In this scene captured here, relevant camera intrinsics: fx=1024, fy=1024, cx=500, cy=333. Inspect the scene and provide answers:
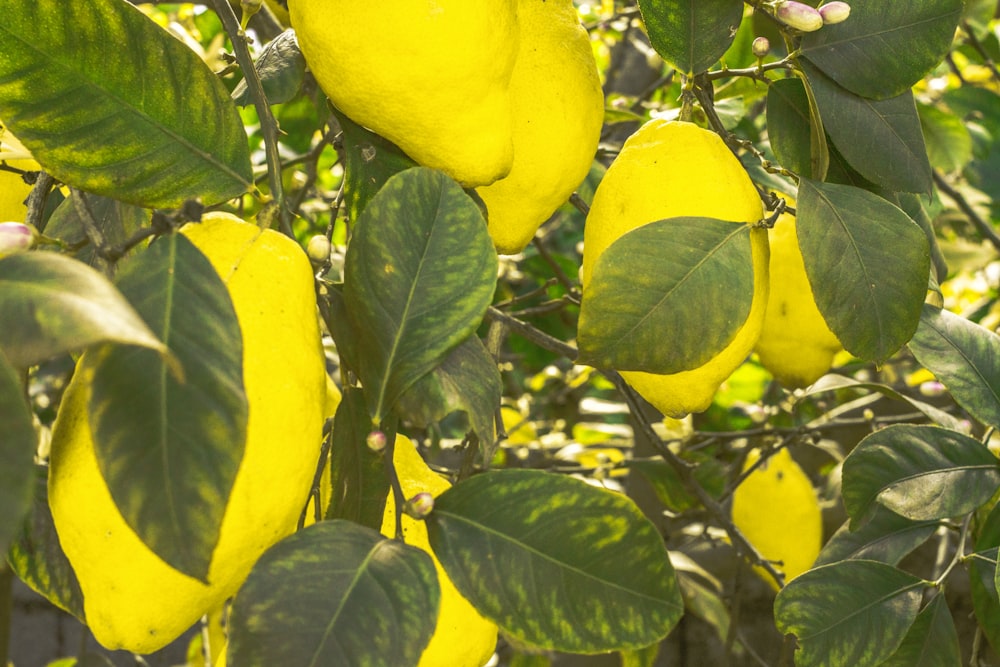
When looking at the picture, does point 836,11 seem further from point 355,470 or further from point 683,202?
point 355,470

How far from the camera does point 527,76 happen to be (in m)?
0.63

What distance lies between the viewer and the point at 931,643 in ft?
2.44

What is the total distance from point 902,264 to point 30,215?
0.49 m

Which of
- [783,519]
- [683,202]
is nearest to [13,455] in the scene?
[683,202]

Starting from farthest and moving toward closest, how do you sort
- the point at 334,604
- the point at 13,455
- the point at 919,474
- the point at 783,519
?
1. the point at 783,519
2. the point at 919,474
3. the point at 334,604
4. the point at 13,455

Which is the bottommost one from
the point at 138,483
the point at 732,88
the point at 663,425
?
the point at 663,425

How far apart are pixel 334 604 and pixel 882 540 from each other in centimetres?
56

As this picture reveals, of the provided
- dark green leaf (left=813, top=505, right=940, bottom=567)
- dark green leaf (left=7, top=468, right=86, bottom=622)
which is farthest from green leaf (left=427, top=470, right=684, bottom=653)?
dark green leaf (left=813, top=505, right=940, bottom=567)

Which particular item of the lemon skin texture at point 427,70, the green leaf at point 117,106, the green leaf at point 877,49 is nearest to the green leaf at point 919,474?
the green leaf at point 877,49

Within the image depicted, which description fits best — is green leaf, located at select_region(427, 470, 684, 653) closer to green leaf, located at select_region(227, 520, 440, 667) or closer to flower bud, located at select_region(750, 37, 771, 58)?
green leaf, located at select_region(227, 520, 440, 667)

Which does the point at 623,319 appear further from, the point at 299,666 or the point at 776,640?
the point at 776,640

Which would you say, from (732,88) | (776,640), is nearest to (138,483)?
(732,88)

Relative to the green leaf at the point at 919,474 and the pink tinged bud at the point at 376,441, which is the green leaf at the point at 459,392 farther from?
the green leaf at the point at 919,474

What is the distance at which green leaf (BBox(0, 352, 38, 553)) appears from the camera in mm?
302
